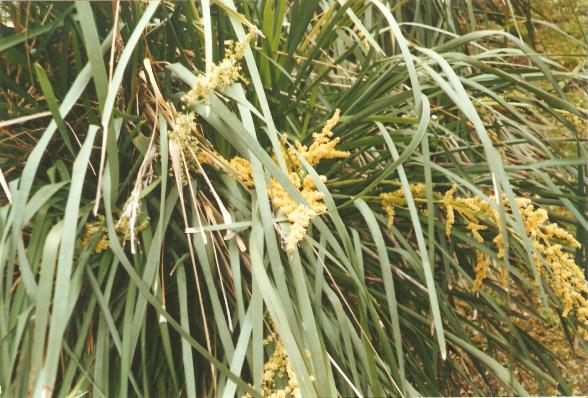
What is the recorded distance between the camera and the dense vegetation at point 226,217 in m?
1.13

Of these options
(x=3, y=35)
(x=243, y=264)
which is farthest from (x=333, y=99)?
(x=3, y=35)

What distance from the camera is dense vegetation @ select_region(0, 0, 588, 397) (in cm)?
113

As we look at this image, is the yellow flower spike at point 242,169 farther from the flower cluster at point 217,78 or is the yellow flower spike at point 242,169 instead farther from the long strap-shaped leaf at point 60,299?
the long strap-shaped leaf at point 60,299

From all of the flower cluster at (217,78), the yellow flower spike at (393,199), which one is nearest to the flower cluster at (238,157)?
the flower cluster at (217,78)

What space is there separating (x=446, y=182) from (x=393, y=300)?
417mm

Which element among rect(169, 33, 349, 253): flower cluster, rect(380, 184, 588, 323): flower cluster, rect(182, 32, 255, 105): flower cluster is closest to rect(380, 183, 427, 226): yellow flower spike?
rect(380, 184, 588, 323): flower cluster

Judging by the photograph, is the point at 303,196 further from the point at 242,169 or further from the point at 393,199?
the point at 393,199

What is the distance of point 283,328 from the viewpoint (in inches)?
41.6

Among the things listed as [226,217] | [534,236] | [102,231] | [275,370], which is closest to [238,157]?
[226,217]

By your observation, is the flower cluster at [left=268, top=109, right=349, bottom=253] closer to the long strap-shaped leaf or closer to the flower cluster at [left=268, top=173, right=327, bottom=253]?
the flower cluster at [left=268, top=173, right=327, bottom=253]

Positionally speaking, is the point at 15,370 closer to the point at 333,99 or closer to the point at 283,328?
the point at 283,328

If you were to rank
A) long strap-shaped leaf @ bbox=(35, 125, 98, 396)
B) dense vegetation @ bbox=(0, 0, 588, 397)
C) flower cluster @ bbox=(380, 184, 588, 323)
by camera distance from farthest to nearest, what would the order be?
flower cluster @ bbox=(380, 184, 588, 323) → dense vegetation @ bbox=(0, 0, 588, 397) → long strap-shaped leaf @ bbox=(35, 125, 98, 396)

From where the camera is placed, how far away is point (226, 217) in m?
1.25

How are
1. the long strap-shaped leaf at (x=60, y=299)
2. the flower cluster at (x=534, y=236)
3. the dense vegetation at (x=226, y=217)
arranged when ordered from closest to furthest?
the long strap-shaped leaf at (x=60, y=299) → the dense vegetation at (x=226, y=217) → the flower cluster at (x=534, y=236)
